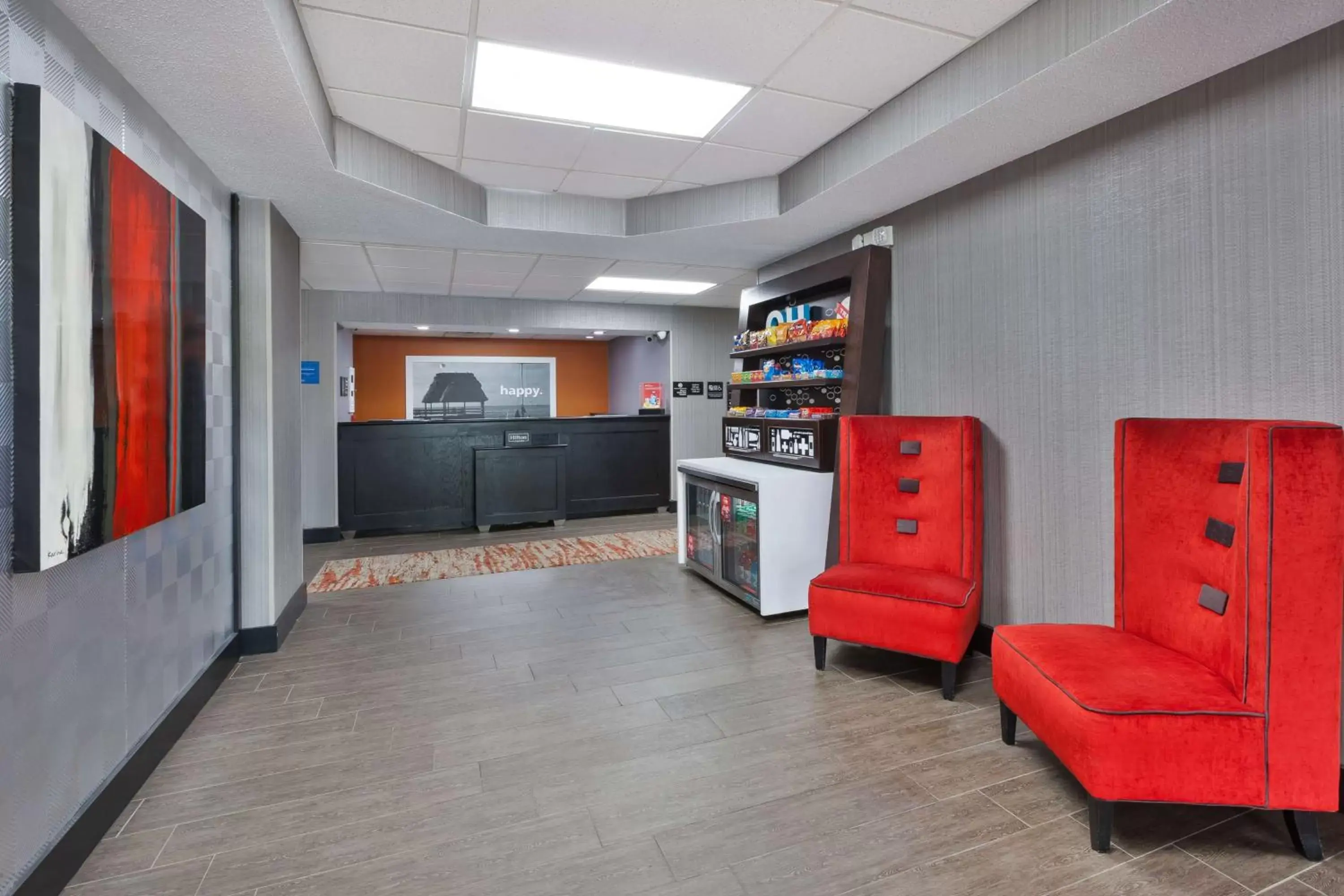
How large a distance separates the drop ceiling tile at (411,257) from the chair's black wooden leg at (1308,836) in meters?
5.47

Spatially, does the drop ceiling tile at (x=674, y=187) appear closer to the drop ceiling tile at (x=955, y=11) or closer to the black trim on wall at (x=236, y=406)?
the drop ceiling tile at (x=955, y=11)

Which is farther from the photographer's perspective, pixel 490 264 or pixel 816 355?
pixel 490 264

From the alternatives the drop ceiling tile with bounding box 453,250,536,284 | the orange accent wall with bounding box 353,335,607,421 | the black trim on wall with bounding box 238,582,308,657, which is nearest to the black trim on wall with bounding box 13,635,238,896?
the black trim on wall with bounding box 238,582,308,657

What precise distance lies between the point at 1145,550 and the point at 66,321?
349 cm

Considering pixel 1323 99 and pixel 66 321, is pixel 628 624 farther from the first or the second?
pixel 1323 99

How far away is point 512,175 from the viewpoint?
13.6 ft

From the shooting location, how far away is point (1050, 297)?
3.10 m

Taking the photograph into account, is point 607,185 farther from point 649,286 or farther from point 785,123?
point 649,286

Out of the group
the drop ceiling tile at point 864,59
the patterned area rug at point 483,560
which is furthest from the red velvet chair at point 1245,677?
the patterned area rug at point 483,560

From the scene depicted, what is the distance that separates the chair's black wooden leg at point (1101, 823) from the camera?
6.32 feet

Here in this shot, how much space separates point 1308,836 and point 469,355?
1103cm

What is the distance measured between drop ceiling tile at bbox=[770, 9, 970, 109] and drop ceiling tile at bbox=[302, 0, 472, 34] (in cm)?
132

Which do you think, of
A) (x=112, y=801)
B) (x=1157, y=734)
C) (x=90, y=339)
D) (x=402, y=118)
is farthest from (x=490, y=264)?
(x=1157, y=734)

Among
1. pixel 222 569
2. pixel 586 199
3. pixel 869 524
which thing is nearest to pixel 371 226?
pixel 586 199
